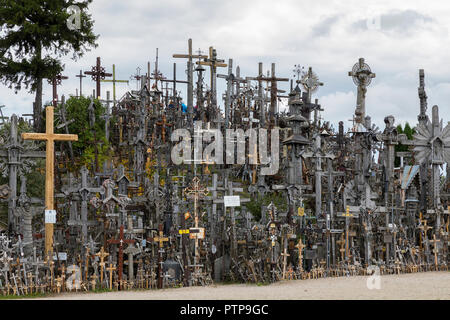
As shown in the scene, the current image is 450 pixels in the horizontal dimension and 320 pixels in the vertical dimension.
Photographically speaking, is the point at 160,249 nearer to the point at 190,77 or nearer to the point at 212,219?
the point at 212,219

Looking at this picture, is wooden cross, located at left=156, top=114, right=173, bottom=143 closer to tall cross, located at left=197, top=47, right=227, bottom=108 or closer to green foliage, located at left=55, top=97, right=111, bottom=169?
tall cross, located at left=197, top=47, right=227, bottom=108

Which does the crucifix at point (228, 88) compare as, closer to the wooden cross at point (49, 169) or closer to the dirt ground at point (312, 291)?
the wooden cross at point (49, 169)

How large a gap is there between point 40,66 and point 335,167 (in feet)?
44.2

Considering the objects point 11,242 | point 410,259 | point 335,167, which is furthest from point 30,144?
point 335,167

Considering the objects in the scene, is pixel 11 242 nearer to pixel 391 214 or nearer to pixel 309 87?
pixel 391 214

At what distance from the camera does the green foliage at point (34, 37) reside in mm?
26250

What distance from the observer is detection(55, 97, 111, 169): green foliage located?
28242 mm

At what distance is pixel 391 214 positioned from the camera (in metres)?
20.8

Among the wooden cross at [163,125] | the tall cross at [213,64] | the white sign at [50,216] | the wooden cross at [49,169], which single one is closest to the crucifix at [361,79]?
the tall cross at [213,64]

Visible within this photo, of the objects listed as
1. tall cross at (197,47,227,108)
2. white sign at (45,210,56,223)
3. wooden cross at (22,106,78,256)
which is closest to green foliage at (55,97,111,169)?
tall cross at (197,47,227,108)

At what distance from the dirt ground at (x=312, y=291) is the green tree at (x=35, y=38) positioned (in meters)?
13.4

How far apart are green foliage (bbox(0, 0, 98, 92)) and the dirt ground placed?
45.0 ft

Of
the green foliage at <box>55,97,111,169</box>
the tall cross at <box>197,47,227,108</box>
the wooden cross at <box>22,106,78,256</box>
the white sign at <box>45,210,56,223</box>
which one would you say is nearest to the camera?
the white sign at <box>45,210,56,223</box>
